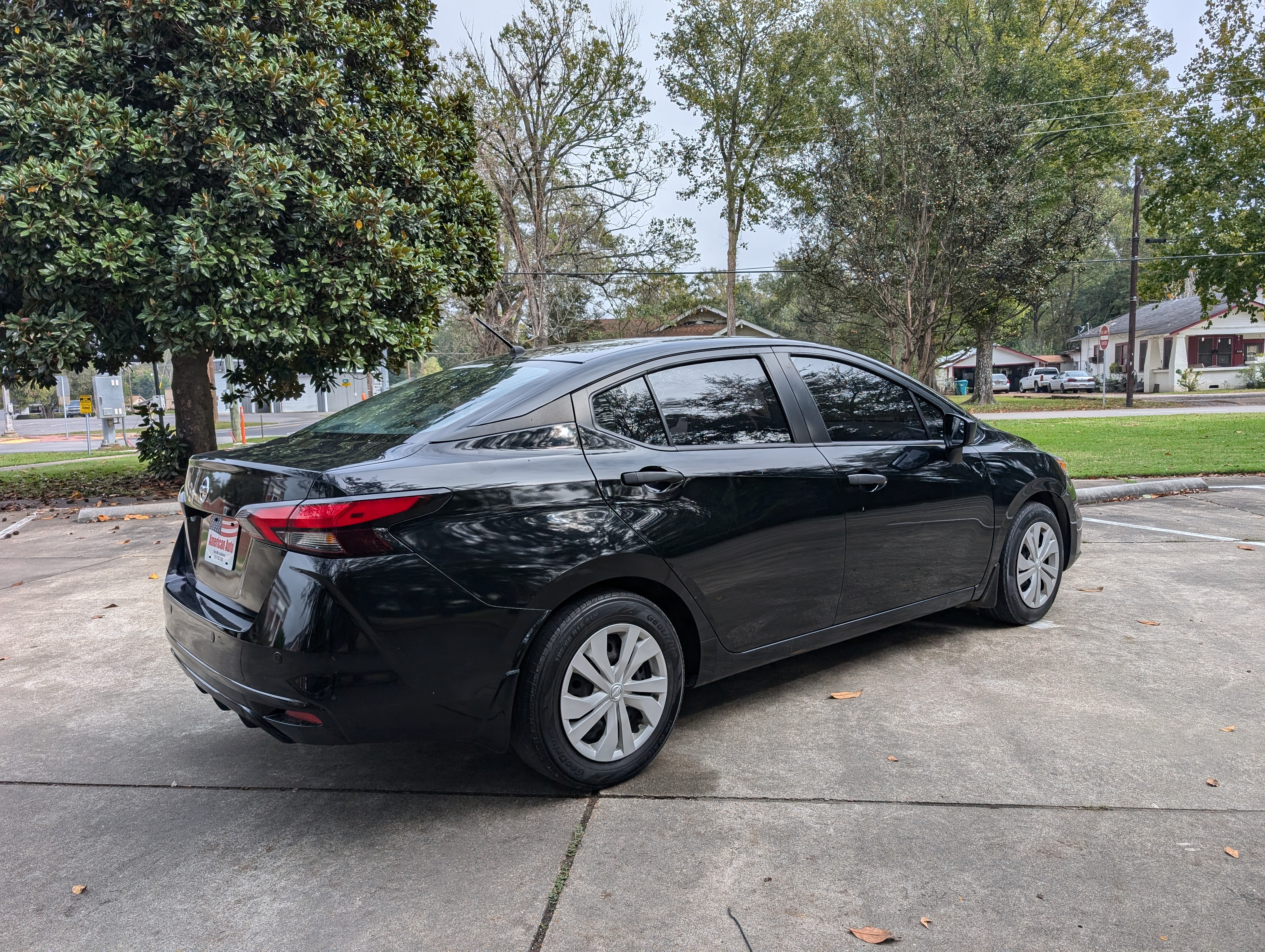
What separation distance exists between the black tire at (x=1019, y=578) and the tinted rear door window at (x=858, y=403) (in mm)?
901

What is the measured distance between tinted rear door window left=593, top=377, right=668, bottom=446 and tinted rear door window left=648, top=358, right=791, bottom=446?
44mm

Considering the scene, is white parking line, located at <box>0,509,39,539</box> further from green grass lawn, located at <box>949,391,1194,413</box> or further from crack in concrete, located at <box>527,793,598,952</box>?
green grass lawn, located at <box>949,391,1194,413</box>

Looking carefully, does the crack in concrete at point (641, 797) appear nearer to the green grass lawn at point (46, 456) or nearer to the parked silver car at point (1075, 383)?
the green grass lawn at point (46, 456)

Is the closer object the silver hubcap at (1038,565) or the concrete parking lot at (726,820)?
the concrete parking lot at (726,820)

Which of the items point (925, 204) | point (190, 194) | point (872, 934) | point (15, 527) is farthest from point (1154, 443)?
point (15, 527)

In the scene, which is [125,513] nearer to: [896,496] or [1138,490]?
[896,496]

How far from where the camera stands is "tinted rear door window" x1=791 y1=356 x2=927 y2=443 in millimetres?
3941

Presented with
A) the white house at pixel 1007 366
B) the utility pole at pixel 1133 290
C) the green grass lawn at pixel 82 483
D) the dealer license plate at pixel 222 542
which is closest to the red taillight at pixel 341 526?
the dealer license plate at pixel 222 542

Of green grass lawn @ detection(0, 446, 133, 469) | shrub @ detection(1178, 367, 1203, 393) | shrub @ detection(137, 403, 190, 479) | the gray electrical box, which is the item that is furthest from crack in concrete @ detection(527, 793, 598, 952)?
shrub @ detection(1178, 367, 1203, 393)

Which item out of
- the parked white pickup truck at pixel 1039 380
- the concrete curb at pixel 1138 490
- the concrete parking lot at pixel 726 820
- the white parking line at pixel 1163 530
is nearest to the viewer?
the concrete parking lot at pixel 726 820

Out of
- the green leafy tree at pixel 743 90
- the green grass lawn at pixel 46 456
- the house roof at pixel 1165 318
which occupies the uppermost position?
the green leafy tree at pixel 743 90

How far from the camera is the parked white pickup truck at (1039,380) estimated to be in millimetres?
56781

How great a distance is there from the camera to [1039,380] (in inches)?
2253

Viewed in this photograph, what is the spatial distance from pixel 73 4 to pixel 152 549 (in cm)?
706
